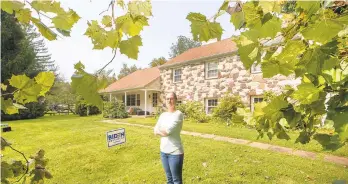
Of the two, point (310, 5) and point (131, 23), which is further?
point (131, 23)

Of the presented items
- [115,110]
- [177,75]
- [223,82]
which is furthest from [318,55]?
[115,110]

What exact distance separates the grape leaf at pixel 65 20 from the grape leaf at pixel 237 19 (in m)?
0.59

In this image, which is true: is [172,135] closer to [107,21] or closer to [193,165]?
[193,165]

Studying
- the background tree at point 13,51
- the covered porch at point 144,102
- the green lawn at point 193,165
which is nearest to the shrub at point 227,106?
the green lawn at point 193,165

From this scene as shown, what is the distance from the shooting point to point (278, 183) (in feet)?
16.7

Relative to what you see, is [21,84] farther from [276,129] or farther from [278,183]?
[278,183]

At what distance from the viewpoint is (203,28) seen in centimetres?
92

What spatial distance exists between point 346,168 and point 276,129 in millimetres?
5845

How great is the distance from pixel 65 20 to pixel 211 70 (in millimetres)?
17255

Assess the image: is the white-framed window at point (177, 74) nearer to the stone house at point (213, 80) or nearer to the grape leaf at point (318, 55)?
the stone house at point (213, 80)

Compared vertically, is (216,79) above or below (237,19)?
above

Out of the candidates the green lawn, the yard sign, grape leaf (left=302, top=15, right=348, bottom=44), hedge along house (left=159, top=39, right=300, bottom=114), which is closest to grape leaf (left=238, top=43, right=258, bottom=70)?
grape leaf (left=302, top=15, right=348, bottom=44)

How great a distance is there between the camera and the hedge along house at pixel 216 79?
575 inches

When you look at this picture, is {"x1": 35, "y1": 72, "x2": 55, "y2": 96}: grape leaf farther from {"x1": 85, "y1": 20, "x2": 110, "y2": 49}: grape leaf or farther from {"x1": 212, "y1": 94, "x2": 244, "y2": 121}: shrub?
{"x1": 212, "y1": 94, "x2": 244, "y2": 121}: shrub
